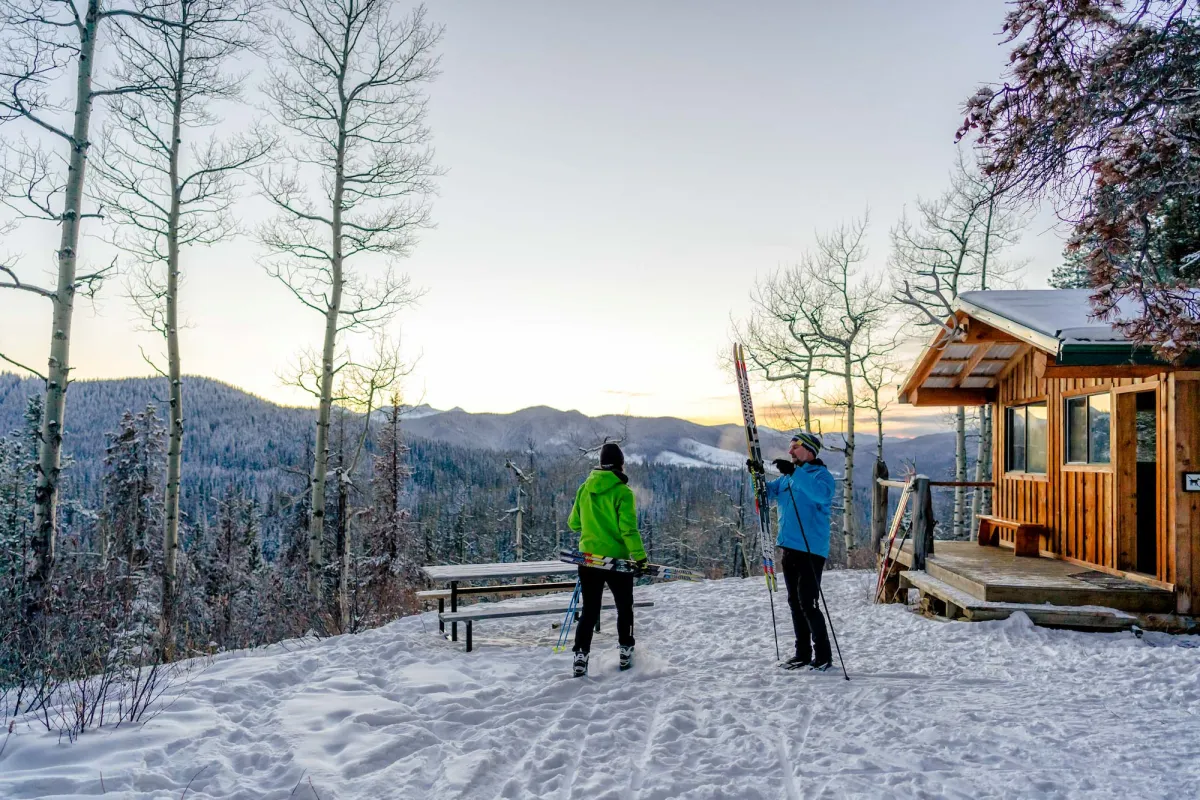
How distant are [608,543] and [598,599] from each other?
516 mm

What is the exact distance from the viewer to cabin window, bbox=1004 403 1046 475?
35.5ft

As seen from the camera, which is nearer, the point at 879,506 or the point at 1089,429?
the point at 1089,429

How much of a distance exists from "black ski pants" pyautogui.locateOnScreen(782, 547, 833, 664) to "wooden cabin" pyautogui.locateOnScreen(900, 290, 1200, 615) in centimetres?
402

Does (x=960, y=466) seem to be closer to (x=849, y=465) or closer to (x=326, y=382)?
(x=849, y=465)

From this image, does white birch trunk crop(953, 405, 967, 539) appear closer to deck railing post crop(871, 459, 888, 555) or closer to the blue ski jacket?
deck railing post crop(871, 459, 888, 555)

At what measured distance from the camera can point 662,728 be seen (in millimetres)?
4668

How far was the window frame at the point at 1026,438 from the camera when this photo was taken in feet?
34.4

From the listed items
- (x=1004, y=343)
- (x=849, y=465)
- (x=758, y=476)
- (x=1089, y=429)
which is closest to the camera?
(x=758, y=476)

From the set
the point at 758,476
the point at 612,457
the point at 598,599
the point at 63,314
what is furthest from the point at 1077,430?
the point at 63,314

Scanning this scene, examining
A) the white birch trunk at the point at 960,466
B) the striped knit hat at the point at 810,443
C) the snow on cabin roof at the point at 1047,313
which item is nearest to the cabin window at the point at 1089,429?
the snow on cabin roof at the point at 1047,313

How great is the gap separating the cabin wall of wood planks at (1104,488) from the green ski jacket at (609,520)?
578 centimetres

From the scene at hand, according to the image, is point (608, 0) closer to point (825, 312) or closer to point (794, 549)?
point (794, 549)

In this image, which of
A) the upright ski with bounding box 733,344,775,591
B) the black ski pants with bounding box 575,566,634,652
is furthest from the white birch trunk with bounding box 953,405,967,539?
the black ski pants with bounding box 575,566,634,652

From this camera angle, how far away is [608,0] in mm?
11648
